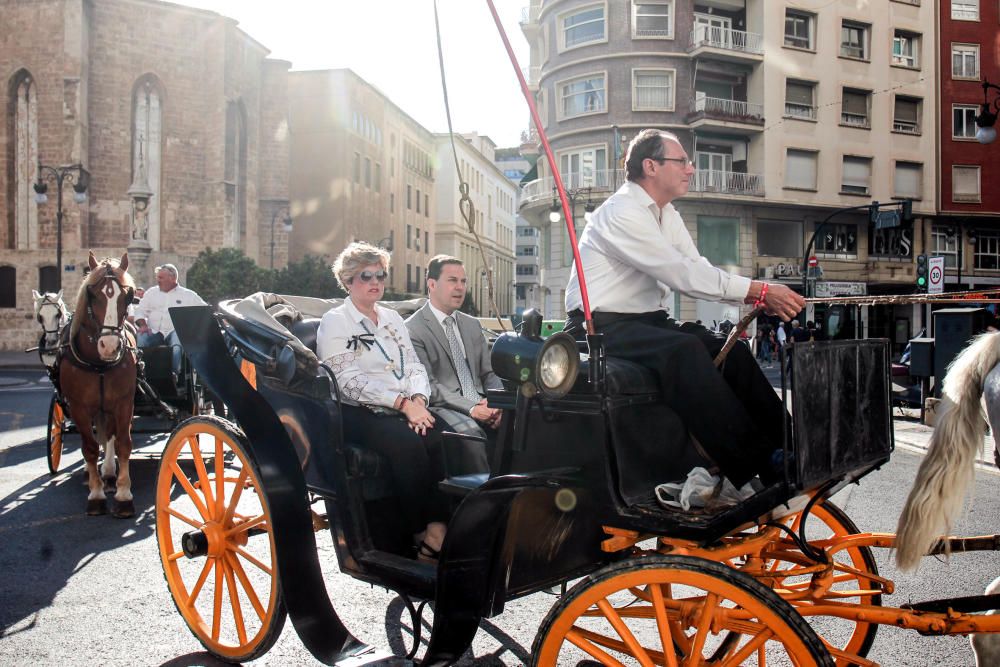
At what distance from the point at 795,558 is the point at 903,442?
8357 mm

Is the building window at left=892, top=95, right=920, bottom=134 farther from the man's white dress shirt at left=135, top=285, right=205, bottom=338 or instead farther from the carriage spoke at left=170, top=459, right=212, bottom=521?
the carriage spoke at left=170, top=459, right=212, bottom=521

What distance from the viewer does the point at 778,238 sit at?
1329 inches

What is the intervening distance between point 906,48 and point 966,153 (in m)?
5.11

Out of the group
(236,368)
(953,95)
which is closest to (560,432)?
(236,368)

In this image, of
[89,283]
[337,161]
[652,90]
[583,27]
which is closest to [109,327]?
[89,283]

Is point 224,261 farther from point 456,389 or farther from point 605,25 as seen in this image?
point 456,389

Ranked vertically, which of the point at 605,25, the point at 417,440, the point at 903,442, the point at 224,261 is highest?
the point at 605,25

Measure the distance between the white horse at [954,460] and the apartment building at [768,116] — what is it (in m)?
28.8

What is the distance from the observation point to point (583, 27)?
33781mm

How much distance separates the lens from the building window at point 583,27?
33.1 m

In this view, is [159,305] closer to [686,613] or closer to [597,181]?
[686,613]

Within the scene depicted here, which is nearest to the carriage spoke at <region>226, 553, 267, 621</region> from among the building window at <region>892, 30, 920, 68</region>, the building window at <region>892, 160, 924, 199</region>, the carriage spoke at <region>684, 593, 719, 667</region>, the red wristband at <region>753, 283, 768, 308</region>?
the carriage spoke at <region>684, 593, 719, 667</region>

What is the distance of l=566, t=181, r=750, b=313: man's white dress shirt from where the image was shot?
290 cm

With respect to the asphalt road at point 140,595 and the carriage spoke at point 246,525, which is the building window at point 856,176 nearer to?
the asphalt road at point 140,595
